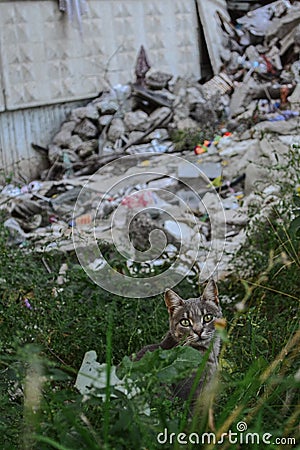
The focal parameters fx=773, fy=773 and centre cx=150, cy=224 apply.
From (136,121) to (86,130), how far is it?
67 centimetres

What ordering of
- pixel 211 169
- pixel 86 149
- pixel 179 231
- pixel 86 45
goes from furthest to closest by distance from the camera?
pixel 86 45
pixel 86 149
pixel 211 169
pixel 179 231

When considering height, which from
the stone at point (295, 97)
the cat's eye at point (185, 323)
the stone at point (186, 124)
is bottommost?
the stone at point (186, 124)

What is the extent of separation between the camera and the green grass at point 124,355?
1.46m

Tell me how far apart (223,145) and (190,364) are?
7240 mm

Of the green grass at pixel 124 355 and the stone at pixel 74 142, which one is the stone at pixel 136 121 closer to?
the stone at pixel 74 142

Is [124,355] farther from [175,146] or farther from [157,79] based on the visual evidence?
[157,79]

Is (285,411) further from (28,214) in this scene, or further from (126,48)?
(126,48)

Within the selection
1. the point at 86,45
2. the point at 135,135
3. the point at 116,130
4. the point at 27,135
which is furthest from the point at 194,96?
the point at 27,135

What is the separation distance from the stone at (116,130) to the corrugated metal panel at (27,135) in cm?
78

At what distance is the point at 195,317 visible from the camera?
2525mm

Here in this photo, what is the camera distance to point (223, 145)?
8.73 meters

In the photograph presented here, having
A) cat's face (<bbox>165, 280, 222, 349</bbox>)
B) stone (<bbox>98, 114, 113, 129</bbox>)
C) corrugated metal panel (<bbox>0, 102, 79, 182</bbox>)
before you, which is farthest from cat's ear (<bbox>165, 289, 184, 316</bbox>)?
stone (<bbox>98, 114, 113, 129</bbox>)

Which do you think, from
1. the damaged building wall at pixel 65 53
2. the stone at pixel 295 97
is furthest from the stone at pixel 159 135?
the stone at pixel 295 97

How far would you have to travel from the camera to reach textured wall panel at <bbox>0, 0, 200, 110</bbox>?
32.7 feet
